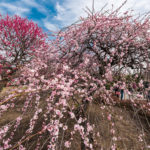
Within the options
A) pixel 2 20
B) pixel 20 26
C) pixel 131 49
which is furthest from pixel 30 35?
pixel 131 49

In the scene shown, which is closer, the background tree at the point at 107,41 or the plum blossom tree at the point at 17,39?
the background tree at the point at 107,41

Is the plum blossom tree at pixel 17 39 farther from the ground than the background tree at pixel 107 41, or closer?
farther from the ground

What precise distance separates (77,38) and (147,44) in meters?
2.28

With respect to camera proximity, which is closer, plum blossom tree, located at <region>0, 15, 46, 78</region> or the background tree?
the background tree

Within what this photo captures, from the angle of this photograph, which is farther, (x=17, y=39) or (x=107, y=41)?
(x=17, y=39)

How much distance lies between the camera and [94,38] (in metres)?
3.16

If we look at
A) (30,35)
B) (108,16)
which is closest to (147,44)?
(108,16)

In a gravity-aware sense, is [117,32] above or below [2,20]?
below

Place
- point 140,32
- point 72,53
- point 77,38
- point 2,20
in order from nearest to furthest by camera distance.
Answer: point 77,38 < point 72,53 < point 140,32 < point 2,20

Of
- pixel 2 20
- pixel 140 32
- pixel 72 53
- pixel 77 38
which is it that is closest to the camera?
pixel 77 38

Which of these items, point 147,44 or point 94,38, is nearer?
point 94,38

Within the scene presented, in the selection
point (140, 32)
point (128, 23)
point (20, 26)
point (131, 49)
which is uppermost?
point (20, 26)

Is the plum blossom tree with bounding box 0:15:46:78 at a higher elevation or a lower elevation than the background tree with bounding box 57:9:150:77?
higher

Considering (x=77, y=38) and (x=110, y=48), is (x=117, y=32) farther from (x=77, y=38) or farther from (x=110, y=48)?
(x=77, y=38)
